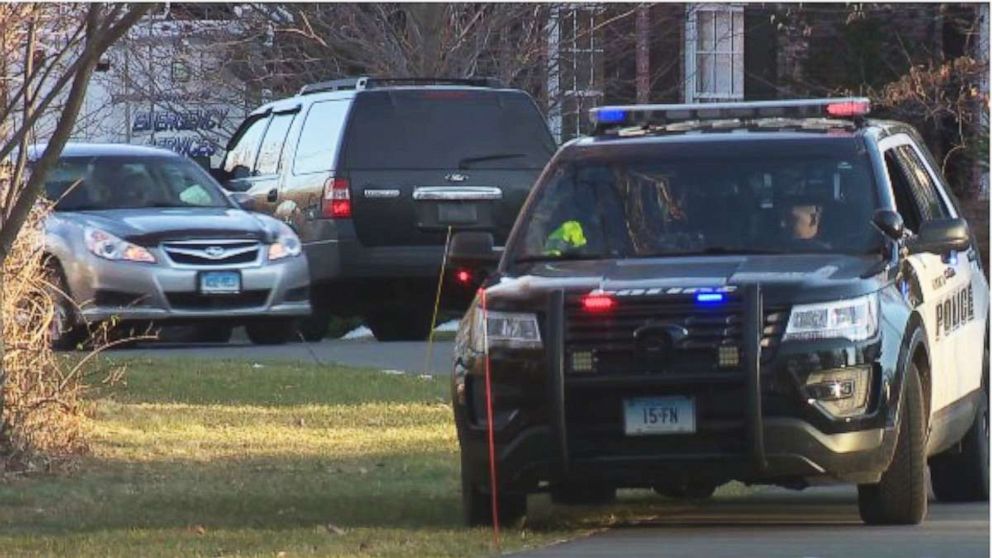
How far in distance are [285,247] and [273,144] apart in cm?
222

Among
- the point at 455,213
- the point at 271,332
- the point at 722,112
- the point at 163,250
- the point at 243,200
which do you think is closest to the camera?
the point at 722,112

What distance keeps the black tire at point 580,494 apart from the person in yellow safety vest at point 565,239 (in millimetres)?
1058

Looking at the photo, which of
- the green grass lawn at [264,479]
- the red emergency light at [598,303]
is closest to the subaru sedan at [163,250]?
the green grass lawn at [264,479]

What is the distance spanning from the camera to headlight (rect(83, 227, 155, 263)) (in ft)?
61.5

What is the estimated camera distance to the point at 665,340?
9.86m

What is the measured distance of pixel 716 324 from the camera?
9.83m

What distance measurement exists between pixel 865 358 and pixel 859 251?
0.91 m

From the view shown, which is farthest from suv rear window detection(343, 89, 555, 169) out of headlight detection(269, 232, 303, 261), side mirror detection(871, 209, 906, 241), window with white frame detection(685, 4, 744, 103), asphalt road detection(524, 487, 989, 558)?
side mirror detection(871, 209, 906, 241)

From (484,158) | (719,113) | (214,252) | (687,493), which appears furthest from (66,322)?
(719,113)

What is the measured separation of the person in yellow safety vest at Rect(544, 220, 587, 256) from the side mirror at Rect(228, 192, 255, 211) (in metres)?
9.68

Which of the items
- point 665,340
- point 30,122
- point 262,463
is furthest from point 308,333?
point 665,340

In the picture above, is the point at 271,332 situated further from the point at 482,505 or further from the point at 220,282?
the point at 482,505

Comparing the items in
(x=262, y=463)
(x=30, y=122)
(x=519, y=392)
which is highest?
(x=30, y=122)

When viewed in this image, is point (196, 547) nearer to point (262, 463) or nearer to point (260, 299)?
point (262, 463)
